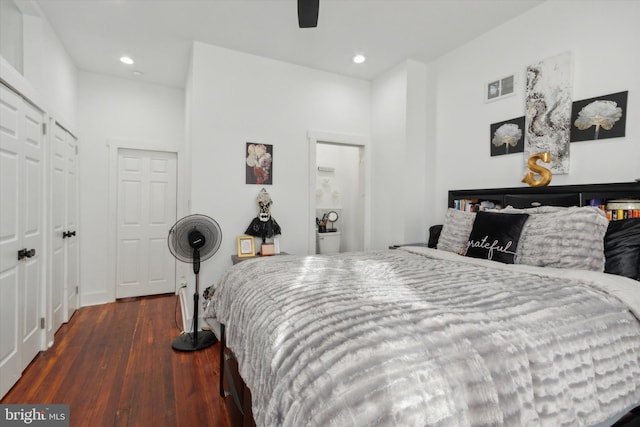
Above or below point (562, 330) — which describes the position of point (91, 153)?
above

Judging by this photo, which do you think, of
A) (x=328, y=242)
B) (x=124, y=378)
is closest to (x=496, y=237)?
(x=124, y=378)

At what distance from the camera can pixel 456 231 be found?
2.49 metres

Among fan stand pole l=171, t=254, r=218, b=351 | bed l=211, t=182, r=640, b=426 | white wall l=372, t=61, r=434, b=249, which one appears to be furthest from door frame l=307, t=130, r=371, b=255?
bed l=211, t=182, r=640, b=426

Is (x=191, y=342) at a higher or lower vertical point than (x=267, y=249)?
lower

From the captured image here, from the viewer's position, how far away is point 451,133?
3.44 m

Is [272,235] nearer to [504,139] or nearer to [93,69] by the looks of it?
[504,139]

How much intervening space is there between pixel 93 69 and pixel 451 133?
4446 millimetres

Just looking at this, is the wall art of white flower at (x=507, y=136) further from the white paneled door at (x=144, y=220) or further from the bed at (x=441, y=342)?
the white paneled door at (x=144, y=220)

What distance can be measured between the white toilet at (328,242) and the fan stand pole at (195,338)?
2.35m

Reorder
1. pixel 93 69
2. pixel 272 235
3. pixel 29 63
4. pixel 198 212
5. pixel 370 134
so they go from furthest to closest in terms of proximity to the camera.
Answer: pixel 370 134 < pixel 93 69 < pixel 272 235 < pixel 198 212 < pixel 29 63

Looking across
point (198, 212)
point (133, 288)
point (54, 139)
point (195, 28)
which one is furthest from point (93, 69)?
point (133, 288)

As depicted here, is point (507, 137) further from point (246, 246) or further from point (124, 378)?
point (124, 378)

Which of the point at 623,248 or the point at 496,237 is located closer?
the point at 623,248

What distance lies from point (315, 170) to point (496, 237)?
2.24 metres
